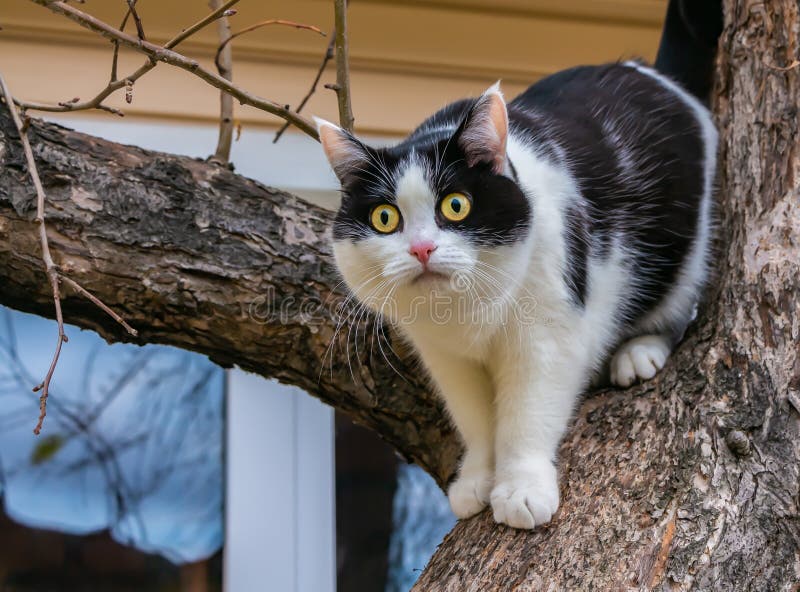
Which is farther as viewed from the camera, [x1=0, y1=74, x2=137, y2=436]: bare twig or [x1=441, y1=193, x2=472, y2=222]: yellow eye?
[x1=441, y1=193, x2=472, y2=222]: yellow eye

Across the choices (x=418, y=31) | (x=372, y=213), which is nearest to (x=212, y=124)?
(x=418, y=31)

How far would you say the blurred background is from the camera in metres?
2.23

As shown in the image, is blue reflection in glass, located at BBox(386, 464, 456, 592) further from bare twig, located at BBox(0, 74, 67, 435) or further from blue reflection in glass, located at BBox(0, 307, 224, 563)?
bare twig, located at BBox(0, 74, 67, 435)

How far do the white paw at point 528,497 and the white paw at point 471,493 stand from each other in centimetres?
6

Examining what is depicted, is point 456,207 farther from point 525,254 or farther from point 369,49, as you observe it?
point 369,49

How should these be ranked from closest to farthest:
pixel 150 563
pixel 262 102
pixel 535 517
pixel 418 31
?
pixel 535 517
pixel 262 102
pixel 150 563
pixel 418 31

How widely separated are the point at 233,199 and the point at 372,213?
337 mm

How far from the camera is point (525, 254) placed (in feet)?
4.37

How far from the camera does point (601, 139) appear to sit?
5.31 ft

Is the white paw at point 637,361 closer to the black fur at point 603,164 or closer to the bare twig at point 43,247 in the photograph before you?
the black fur at point 603,164

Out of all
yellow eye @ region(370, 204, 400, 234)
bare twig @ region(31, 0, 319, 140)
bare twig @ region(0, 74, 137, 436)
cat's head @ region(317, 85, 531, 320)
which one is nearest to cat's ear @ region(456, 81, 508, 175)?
cat's head @ region(317, 85, 531, 320)

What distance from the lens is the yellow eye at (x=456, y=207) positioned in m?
1.30

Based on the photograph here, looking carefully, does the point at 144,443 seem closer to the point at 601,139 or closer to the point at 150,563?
the point at 150,563

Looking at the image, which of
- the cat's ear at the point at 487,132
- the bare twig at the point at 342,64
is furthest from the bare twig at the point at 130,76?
the cat's ear at the point at 487,132
